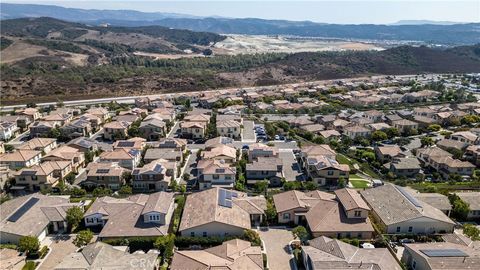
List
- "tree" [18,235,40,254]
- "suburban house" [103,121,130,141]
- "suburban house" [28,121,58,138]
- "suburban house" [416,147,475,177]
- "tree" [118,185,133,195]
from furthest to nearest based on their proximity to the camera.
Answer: "suburban house" [28,121,58,138] < "suburban house" [103,121,130,141] < "suburban house" [416,147,475,177] < "tree" [118,185,133,195] < "tree" [18,235,40,254]

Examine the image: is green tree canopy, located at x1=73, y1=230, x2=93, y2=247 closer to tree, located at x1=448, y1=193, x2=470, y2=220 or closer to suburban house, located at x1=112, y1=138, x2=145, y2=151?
suburban house, located at x1=112, y1=138, x2=145, y2=151

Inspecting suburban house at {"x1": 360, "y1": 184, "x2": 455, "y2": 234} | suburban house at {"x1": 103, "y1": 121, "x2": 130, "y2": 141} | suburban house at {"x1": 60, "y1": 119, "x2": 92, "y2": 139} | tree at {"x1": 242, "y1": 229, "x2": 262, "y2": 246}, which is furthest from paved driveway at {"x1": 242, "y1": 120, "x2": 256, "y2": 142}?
tree at {"x1": 242, "y1": 229, "x2": 262, "y2": 246}

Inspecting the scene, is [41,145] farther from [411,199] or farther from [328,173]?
[411,199]

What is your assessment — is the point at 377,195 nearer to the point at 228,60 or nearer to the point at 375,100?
the point at 375,100

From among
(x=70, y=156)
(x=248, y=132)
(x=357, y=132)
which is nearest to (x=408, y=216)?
(x=357, y=132)

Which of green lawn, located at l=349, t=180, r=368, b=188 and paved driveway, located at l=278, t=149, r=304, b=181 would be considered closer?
green lawn, located at l=349, t=180, r=368, b=188

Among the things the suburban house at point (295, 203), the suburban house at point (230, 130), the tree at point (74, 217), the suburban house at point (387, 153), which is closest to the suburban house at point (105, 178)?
the tree at point (74, 217)

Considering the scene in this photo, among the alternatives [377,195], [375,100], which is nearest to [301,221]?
[377,195]
